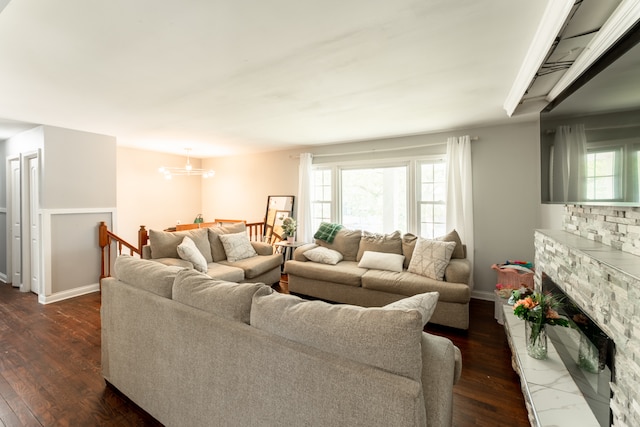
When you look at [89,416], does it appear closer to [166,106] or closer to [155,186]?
[166,106]

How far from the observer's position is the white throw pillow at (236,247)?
4.02 meters

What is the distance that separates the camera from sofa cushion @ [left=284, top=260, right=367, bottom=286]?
3.42 metres

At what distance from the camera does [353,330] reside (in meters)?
1.03

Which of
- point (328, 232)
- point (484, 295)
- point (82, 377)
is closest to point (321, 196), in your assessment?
point (328, 232)

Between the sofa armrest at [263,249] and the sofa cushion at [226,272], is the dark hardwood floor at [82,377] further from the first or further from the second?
the sofa armrest at [263,249]

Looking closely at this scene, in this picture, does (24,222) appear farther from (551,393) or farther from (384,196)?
(551,393)

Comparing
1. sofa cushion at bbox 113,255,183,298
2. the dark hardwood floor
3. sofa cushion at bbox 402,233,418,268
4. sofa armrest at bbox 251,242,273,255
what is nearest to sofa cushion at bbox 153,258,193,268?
the dark hardwood floor

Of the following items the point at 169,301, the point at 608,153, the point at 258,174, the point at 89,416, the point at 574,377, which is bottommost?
the point at 89,416

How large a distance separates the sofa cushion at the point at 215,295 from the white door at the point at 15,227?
15.1 feet

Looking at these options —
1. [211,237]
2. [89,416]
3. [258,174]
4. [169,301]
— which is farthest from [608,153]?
[258,174]

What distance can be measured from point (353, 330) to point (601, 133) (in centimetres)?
175

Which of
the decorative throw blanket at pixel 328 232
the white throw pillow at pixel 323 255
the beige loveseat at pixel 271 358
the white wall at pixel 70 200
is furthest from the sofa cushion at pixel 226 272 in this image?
the white wall at pixel 70 200

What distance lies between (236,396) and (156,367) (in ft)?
2.14

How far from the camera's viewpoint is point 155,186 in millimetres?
5684
